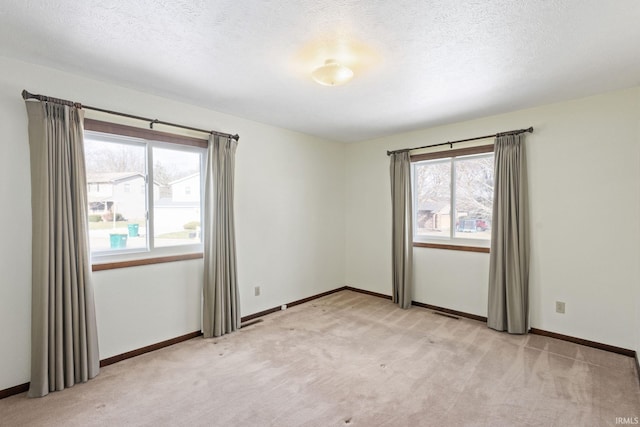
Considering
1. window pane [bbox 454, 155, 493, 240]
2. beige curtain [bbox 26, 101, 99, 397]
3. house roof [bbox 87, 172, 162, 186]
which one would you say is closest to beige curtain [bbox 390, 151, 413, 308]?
window pane [bbox 454, 155, 493, 240]

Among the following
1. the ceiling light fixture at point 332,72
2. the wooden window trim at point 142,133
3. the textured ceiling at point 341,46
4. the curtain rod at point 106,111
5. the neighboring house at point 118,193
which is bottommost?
the neighboring house at point 118,193

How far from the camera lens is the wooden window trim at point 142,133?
2570 millimetres

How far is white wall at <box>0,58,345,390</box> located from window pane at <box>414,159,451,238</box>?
1.32 m

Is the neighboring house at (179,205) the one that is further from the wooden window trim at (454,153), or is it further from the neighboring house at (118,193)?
the wooden window trim at (454,153)

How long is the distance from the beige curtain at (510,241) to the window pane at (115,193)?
378cm

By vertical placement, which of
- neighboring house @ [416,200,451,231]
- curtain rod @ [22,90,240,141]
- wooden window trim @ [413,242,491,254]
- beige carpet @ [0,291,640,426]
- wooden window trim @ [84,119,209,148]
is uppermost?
curtain rod @ [22,90,240,141]

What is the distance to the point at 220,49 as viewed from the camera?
2070 millimetres

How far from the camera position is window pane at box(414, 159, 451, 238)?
13.4 ft

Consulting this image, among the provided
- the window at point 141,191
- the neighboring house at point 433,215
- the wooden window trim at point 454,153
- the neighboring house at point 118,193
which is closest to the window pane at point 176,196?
the window at point 141,191

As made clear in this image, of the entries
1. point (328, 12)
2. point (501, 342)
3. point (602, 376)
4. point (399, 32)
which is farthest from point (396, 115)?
point (602, 376)

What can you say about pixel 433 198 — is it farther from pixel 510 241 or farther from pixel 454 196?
pixel 510 241

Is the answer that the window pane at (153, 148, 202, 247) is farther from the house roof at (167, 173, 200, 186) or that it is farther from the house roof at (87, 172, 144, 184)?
the house roof at (87, 172, 144, 184)

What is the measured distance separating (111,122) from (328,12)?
84.4 inches

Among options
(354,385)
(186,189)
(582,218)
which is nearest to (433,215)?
(582,218)
